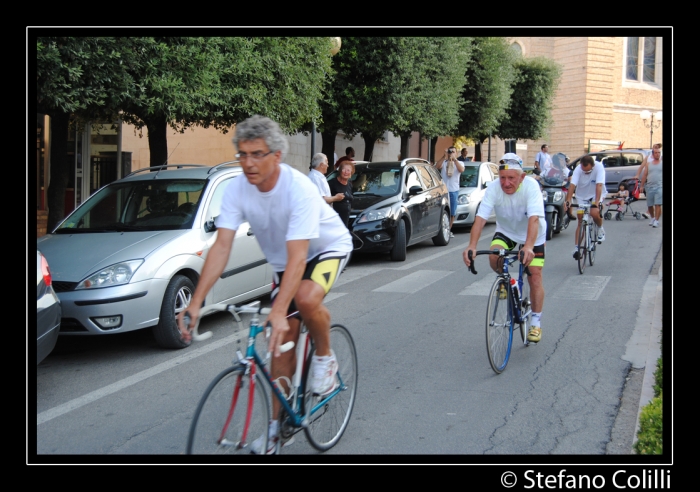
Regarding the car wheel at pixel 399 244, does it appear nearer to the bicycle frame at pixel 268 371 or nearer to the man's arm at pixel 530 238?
the man's arm at pixel 530 238

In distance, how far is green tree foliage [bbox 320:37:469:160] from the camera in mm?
18562

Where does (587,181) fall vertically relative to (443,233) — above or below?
above

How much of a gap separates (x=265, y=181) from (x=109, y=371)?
3069 millimetres

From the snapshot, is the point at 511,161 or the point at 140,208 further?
the point at 140,208

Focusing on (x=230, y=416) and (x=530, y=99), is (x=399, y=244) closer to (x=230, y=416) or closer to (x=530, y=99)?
(x=230, y=416)

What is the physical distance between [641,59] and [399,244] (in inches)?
1743

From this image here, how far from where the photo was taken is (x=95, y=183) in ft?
61.9

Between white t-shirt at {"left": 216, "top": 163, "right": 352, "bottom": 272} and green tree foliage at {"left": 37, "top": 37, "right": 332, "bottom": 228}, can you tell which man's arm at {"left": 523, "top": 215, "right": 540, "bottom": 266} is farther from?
green tree foliage at {"left": 37, "top": 37, "right": 332, "bottom": 228}

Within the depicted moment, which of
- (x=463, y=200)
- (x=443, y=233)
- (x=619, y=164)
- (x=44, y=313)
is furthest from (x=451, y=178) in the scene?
(x=619, y=164)

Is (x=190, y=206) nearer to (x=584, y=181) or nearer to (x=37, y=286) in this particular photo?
(x=37, y=286)

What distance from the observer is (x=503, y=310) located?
246 inches

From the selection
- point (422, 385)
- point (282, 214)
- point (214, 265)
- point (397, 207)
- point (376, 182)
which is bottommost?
point (422, 385)
